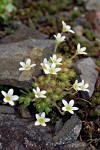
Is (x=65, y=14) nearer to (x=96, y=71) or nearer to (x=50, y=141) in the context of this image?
(x=96, y=71)

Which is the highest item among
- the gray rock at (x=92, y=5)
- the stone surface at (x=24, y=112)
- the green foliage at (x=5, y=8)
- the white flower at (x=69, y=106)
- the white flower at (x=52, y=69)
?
the gray rock at (x=92, y=5)

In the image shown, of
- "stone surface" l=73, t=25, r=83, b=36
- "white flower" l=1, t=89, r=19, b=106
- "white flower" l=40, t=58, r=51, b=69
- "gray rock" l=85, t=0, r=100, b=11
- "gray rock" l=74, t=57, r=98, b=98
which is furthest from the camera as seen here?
"gray rock" l=85, t=0, r=100, b=11

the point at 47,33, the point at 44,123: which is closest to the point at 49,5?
the point at 47,33

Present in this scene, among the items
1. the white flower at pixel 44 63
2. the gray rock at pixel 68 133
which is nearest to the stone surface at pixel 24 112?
the gray rock at pixel 68 133

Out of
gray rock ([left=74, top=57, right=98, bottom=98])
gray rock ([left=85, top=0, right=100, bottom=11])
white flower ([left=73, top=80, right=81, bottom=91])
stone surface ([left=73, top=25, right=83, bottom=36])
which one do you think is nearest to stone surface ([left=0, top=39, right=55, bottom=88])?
gray rock ([left=74, top=57, right=98, bottom=98])

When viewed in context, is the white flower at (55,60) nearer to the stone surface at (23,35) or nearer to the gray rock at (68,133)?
the gray rock at (68,133)

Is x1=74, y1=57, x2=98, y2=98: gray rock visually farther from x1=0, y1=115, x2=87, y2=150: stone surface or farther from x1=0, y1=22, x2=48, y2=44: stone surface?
x1=0, y1=22, x2=48, y2=44: stone surface

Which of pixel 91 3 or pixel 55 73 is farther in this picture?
pixel 91 3
